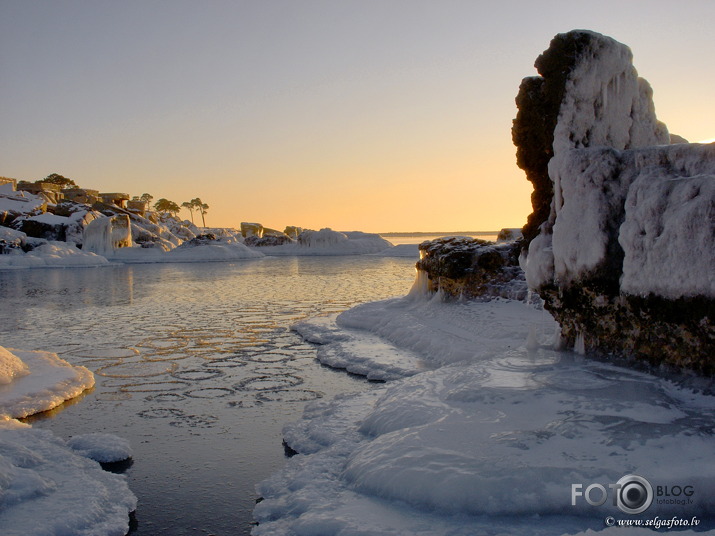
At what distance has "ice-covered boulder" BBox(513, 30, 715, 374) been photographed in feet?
14.3

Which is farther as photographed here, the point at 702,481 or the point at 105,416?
the point at 105,416

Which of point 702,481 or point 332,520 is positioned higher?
point 702,481

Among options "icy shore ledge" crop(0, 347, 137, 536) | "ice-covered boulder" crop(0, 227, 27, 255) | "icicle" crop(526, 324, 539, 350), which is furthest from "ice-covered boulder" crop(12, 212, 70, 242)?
"icicle" crop(526, 324, 539, 350)

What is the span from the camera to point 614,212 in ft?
17.2

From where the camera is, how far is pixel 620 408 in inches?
169

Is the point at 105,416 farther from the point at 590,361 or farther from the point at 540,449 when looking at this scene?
the point at 590,361

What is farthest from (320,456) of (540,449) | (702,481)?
(702,481)

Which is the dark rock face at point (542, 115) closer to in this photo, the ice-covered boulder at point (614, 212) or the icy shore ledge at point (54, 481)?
the ice-covered boulder at point (614, 212)

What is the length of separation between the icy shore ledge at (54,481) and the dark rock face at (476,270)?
288 inches

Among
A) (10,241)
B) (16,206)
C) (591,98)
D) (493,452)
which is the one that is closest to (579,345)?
(493,452)

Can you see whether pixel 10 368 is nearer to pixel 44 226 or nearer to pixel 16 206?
pixel 44 226

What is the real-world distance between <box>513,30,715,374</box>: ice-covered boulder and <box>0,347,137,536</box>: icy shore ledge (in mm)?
4130

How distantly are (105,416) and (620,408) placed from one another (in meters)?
4.77
